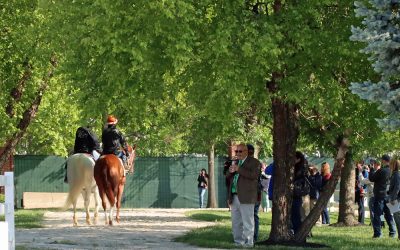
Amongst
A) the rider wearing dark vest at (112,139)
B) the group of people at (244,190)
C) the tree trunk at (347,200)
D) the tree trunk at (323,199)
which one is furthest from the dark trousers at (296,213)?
the tree trunk at (347,200)

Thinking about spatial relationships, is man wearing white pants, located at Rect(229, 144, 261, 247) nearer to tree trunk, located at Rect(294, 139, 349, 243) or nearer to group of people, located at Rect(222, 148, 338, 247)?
group of people, located at Rect(222, 148, 338, 247)

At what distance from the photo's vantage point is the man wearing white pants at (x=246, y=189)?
19.0 metres

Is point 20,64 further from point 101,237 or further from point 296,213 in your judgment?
point 296,213

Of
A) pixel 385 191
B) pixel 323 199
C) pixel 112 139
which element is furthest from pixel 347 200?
pixel 323 199

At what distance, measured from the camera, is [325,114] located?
19.5 metres

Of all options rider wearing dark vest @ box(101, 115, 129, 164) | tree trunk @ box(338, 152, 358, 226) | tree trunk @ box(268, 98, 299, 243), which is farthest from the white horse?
tree trunk @ box(338, 152, 358, 226)

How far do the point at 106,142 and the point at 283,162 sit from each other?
16.9ft

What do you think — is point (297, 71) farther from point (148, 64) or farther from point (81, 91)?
point (81, 91)

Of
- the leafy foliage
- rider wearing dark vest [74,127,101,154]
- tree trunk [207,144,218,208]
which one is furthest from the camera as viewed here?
tree trunk [207,144,218,208]

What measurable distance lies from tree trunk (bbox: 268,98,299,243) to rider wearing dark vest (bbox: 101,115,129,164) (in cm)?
467

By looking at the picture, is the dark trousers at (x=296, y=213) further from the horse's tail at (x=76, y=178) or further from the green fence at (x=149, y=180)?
the green fence at (x=149, y=180)

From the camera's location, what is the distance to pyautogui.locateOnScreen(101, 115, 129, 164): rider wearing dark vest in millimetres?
23391

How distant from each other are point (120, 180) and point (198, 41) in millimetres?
6440

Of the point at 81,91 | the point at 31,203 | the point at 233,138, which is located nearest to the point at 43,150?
the point at 31,203
